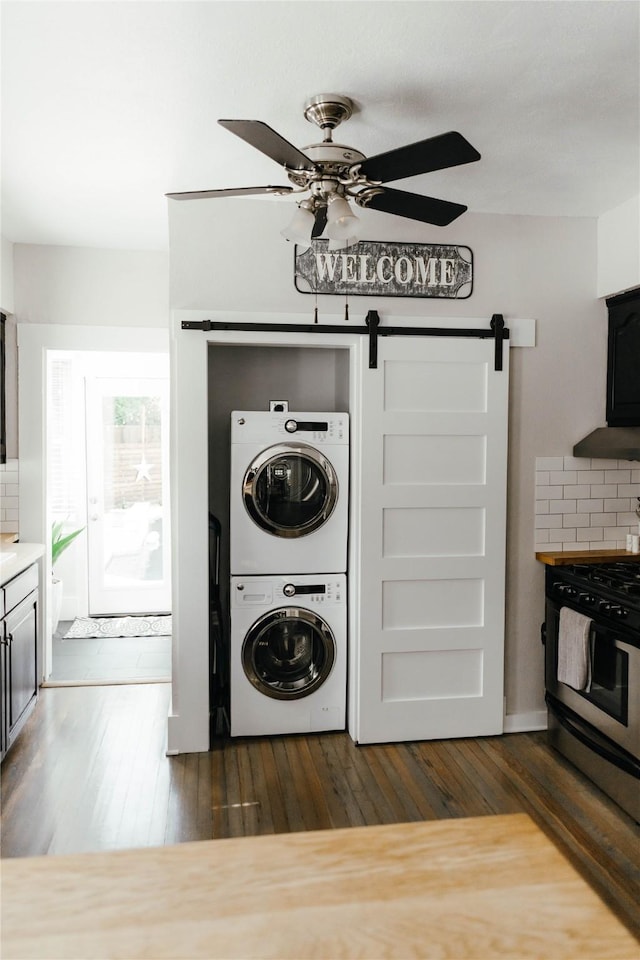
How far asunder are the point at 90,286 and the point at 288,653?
8.26 ft

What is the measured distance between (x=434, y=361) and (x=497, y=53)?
5.46 feet

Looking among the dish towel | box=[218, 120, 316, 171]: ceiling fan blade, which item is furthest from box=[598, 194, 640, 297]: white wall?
box=[218, 120, 316, 171]: ceiling fan blade

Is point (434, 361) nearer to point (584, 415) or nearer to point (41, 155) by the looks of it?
point (584, 415)

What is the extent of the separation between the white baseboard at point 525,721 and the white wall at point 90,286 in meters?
3.08

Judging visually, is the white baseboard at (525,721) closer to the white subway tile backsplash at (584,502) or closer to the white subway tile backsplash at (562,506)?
the white subway tile backsplash at (584,502)

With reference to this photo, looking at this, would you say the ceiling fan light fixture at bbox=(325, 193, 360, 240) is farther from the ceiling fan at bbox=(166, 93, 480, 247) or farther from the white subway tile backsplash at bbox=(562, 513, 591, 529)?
the white subway tile backsplash at bbox=(562, 513, 591, 529)

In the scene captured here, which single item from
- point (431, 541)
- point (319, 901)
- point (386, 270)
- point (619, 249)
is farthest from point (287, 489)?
point (319, 901)

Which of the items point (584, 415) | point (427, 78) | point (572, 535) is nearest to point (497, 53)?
point (427, 78)

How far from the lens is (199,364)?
11.5 ft

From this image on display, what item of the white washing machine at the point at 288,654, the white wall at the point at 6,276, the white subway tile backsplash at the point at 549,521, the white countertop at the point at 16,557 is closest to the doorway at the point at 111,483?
the white wall at the point at 6,276

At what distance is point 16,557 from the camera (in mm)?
3748

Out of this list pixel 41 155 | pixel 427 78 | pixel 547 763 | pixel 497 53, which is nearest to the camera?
pixel 497 53

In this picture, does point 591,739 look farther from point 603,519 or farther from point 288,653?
point 288,653

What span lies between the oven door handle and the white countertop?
2765 mm
